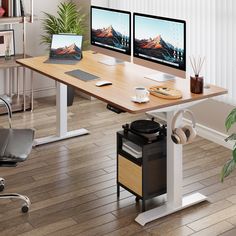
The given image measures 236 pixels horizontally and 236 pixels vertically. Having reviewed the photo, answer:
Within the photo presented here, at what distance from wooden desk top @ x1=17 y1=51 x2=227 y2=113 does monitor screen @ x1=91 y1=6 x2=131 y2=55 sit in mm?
148

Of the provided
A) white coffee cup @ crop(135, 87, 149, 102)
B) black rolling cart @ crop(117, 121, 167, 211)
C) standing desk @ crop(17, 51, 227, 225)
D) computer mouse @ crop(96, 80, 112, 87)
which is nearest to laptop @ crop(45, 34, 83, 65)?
standing desk @ crop(17, 51, 227, 225)

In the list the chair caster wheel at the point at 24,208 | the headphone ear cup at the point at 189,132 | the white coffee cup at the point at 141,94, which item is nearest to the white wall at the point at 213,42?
the headphone ear cup at the point at 189,132

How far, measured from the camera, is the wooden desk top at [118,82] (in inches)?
Result: 126

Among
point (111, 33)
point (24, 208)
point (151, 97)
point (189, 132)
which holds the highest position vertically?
point (111, 33)

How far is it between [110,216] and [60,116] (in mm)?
1444

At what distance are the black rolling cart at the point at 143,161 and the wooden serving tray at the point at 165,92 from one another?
247mm

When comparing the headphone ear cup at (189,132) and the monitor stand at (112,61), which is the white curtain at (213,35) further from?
the headphone ear cup at (189,132)

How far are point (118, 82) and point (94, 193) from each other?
777 millimetres

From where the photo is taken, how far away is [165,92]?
3307 millimetres

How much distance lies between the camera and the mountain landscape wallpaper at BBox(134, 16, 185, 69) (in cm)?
351

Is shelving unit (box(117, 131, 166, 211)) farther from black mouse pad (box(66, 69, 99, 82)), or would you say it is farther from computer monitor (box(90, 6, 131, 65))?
computer monitor (box(90, 6, 131, 65))

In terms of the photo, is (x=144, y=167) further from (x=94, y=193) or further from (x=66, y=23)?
(x=66, y=23)

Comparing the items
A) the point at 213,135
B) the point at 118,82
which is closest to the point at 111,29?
the point at 118,82

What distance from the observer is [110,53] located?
425 cm
